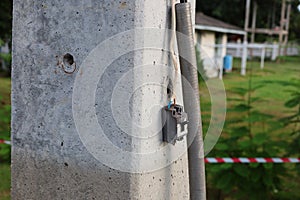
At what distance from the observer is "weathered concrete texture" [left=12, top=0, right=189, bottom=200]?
1446 millimetres

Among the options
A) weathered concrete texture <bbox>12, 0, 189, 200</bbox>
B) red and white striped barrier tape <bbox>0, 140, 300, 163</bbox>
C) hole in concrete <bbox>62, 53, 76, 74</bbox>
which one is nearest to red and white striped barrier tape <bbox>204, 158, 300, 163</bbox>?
red and white striped barrier tape <bbox>0, 140, 300, 163</bbox>

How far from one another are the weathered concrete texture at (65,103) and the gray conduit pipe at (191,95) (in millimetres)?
72

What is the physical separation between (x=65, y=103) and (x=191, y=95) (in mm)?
506

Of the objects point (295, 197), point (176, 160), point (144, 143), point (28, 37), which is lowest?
point (295, 197)

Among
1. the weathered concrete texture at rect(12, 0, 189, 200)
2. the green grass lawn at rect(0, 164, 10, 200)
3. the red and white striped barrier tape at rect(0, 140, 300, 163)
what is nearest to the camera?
the weathered concrete texture at rect(12, 0, 189, 200)

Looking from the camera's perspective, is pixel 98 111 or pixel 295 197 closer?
pixel 98 111

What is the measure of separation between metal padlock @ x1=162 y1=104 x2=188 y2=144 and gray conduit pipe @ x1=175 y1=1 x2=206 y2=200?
57 mm

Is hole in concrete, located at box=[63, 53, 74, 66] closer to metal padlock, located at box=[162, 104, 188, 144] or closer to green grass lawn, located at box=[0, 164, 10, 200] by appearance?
metal padlock, located at box=[162, 104, 188, 144]

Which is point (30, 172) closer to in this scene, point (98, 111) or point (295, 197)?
point (98, 111)

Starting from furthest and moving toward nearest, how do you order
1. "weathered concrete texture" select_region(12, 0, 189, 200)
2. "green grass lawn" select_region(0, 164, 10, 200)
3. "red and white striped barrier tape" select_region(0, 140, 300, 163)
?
"green grass lawn" select_region(0, 164, 10, 200) < "red and white striped barrier tape" select_region(0, 140, 300, 163) < "weathered concrete texture" select_region(12, 0, 189, 200)

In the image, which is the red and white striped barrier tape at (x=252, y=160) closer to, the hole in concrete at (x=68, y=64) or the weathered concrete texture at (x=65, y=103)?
the weathered concrete texture at (x=65, y=103)

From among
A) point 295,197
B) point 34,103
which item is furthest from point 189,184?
point 295,197

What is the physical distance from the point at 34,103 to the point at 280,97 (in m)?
8.27

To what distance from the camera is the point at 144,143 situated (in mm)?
1478
